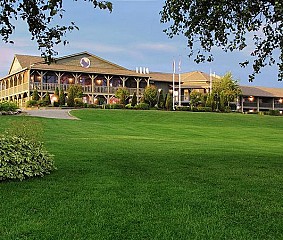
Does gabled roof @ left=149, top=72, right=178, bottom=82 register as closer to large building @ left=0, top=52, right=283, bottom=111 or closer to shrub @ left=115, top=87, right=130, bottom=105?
large building @ left=0, top=52, right=283, bottom=111

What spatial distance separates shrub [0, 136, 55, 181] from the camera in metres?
7.29

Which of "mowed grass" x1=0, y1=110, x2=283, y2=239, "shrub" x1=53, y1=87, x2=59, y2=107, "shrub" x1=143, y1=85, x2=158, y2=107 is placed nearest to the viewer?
"mowed grass" x1=0, y1=110, x2=283, y2=239

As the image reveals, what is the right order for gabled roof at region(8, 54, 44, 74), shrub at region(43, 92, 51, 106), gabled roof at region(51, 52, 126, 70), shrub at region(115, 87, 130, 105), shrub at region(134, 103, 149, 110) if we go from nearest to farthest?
shrub at region(43, 92, 51, 106) < shrub at region(134, 103, 149, 110) < shrub at region(115, 87, 130, 105) < gabled roof at region(8, 54, 44, 74) < gabled roof at region(51, 52, 126, 70)

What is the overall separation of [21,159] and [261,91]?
70915 millimetres

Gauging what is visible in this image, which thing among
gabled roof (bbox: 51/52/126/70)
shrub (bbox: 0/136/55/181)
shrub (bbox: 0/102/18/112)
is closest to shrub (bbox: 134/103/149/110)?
gabled roof (bbox: 51/52/126/70)

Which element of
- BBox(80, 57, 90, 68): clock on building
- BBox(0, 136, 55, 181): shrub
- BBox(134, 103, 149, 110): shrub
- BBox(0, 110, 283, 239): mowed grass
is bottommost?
BBox(0, 110, 283, 239): mowed grass

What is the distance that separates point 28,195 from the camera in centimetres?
638

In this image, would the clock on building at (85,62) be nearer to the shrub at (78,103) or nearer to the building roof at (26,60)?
the building roof at (26,60)

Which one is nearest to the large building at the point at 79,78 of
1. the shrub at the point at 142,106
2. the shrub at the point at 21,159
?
the shrub at the point at 142,106

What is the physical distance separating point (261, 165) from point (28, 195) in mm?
6310

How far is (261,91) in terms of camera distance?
242 ft

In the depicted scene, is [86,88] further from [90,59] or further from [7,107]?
[7,107]

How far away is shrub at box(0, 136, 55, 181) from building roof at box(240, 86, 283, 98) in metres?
64.6

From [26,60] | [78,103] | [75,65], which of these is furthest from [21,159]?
[26,60]
